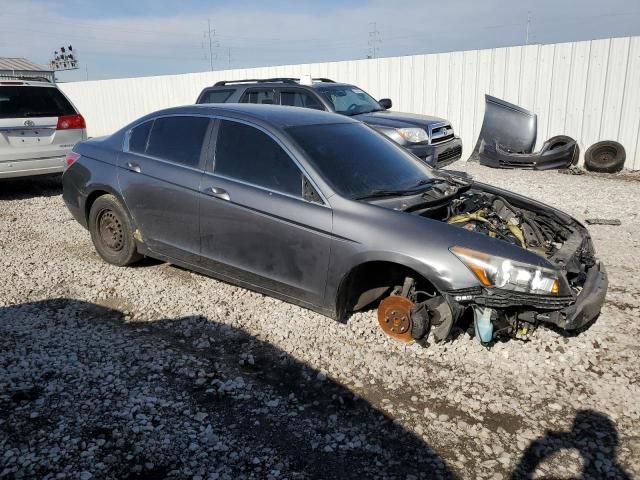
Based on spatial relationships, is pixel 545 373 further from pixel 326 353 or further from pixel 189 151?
pixel 189 151

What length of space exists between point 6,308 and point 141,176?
1642 mm

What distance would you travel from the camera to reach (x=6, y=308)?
450 cm

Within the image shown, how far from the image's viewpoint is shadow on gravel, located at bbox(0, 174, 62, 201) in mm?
9227

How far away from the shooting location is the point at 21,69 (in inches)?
1283

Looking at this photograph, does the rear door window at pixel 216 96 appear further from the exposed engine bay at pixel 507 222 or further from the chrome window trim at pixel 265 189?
the exposed engine bay at pixel 507 222

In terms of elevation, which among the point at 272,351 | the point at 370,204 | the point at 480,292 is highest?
the point at 370,204

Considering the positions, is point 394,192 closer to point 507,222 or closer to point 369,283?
point 369,283

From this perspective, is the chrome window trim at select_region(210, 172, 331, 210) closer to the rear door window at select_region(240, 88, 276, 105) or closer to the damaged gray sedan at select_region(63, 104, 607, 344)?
the damaged gray sedan at select_region(63, 104, 607, 344)

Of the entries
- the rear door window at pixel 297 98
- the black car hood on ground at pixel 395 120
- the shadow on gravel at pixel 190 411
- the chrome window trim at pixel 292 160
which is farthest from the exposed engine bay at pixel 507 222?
the rear door window at pixel 297 98

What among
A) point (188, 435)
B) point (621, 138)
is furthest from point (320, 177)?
point (621, 138)

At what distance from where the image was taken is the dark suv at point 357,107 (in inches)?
352

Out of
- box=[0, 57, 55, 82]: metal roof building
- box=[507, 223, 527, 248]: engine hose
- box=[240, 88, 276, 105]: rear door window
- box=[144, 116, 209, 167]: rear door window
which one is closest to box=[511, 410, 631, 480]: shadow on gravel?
box=[507, 223, 527, 248]: engine hose

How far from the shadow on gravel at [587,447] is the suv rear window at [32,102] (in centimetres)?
847

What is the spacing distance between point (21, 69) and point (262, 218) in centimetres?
3570
